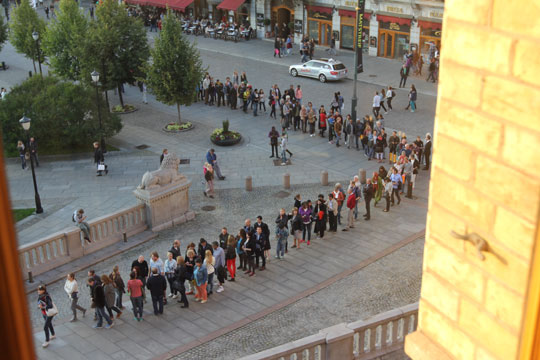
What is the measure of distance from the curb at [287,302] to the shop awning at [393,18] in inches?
1019

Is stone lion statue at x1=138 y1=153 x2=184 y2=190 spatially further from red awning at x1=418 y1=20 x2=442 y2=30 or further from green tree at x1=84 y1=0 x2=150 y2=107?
red awning at x1=418 y1=20 x2=442 y2=30

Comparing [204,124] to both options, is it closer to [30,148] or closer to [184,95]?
[184,95]

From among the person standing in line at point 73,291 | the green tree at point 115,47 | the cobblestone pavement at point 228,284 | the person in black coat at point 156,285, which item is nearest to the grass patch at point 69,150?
the green tree at point 115,47

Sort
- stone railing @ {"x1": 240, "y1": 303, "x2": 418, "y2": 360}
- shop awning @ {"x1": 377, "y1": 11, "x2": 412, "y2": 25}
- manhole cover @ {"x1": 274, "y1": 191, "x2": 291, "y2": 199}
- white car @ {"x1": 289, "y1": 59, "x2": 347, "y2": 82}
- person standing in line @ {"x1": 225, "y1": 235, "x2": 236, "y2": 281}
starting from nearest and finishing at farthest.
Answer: stone railing @ {"x1": 240, "y1": 303, "x2": 418, "y2": 360} < person standing in line @ {"x1": 225, "y1": 235, "x2": 236, "y2": 281} < manhole cover @ {"x1": 274, "y1": 191, "x2": 291, "y2": 199} < white car @ {"x1": 289, "y1": 59, "x2": 347, "y2": 82} < shop awning @ {"x1": 377, "y1": 11, "x2": 412, "y2": 25}

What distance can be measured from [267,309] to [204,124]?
18.9 metres

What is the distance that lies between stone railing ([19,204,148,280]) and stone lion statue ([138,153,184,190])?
790mm

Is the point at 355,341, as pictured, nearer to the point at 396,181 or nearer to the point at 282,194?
the point at 396,181

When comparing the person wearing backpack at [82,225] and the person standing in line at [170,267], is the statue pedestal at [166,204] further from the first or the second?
the person standing in line at [170,267]

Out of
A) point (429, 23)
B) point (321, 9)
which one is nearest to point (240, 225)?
point (429, 23)

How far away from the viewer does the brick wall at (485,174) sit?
408 centimetres

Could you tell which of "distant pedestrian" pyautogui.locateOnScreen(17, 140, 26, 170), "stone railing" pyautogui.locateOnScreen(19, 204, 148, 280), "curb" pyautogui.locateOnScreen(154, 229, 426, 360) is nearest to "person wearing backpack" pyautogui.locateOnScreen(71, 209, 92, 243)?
"stone railing" pyautogui.locateOnScreen(19, 204, 148, 280)

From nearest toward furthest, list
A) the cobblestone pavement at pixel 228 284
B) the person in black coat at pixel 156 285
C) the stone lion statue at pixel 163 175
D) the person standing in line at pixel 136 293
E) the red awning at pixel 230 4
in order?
the cobblestone pavement at pixel 228 284, the person standing in line at pixel 136 293, the person in black coat at pixel 156 285, the stone lion statue at pixel 163 175, the red awning at pixel 230 4

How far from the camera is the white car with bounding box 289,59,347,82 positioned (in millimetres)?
40844

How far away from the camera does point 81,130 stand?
30.7 meters
